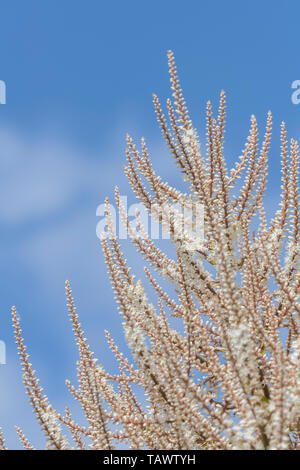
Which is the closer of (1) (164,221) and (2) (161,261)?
(1) (164,221)

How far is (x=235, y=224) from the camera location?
5.43m

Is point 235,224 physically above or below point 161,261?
above

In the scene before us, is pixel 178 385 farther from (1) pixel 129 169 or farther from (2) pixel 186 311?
(1) pixel 129 169

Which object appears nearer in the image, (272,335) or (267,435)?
(267,435)

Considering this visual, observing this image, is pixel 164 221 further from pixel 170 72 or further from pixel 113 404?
pixel 113 404

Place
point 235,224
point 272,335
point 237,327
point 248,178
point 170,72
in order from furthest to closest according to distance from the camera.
Result: 1. point 248,178
2. point 235,224
3. point 170,72
4. point 272,335
5. point 237,327

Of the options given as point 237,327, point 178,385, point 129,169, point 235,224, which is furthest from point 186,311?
point 129,169

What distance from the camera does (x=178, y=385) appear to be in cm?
387

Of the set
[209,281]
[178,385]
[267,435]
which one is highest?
[209,281]
